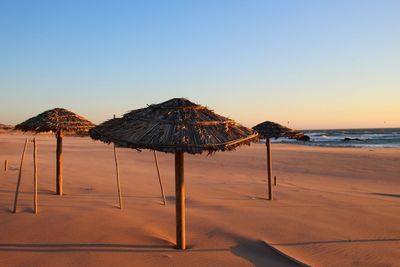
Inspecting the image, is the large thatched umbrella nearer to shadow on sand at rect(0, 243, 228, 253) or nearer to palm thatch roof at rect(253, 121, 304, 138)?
shadow on sand at rect(0, 243, 228, 253)

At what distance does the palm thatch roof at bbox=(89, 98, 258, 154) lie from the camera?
17.1ft

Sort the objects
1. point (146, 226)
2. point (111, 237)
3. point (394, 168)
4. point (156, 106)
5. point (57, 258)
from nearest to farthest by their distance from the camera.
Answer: point (57, 258) → point (156, 106) → point (111, 237) → point (146, 226) → point (394, 168)

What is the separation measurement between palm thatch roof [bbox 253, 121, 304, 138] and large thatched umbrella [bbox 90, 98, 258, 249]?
4745mm

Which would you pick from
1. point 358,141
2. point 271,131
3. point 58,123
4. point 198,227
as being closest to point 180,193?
point 198,227

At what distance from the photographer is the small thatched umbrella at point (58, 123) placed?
9633 mm

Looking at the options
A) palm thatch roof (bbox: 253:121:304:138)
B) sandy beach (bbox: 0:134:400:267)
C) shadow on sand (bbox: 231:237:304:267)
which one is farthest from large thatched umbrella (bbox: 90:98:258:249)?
palm thatch roof (bbox: 253:121:304:138)

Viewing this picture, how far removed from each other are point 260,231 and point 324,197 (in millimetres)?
5450

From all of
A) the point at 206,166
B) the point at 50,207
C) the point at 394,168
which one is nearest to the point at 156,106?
the point at 50,207

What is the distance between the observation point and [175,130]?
17.7ft

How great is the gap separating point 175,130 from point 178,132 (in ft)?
0.22

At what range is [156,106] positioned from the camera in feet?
19.4

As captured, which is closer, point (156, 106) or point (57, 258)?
point (57, 258)

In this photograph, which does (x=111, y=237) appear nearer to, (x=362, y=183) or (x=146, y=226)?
(x=146, y=226)

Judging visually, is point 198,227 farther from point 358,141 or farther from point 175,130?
point 358,141
